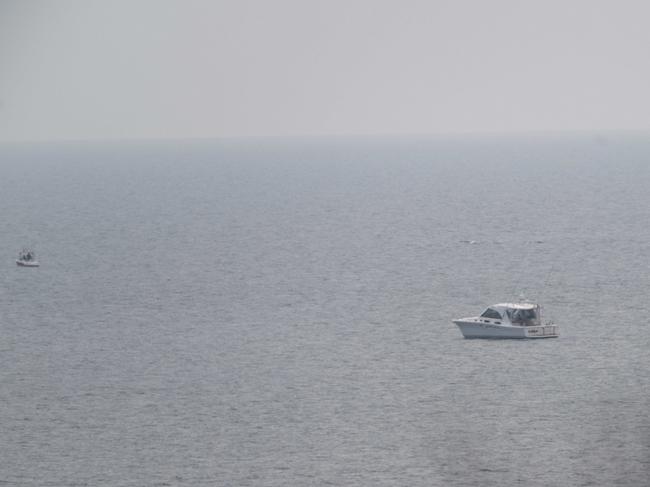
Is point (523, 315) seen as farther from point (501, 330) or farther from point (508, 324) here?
point (501, 330)

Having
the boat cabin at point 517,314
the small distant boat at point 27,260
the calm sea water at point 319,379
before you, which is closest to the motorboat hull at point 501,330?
the boat cabin at point 517,314

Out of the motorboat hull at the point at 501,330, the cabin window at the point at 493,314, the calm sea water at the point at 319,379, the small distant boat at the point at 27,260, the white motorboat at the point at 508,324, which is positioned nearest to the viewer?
the calm sea water at the point at 319,379

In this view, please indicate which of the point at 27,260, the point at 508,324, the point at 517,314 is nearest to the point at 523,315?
the point at 517,314

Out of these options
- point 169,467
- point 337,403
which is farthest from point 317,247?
point 169,467

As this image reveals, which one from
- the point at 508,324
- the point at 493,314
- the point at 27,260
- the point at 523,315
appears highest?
the point at 523,315

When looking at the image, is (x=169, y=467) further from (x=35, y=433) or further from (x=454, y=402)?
(x=454, y=402)

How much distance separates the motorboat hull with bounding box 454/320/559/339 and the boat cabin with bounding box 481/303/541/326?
79 centimetres

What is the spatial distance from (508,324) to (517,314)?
1123 millimetres

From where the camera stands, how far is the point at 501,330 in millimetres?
116875

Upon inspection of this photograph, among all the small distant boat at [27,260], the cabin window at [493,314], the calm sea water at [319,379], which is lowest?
the small distant boat at [27,260]

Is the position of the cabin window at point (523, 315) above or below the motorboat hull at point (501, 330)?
above

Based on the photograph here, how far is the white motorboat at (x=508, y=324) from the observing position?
116m

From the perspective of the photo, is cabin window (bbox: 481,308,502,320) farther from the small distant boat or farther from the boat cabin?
the small distant boat

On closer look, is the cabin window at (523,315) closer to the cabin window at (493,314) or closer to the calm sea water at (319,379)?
the cabin window at (493,314)
